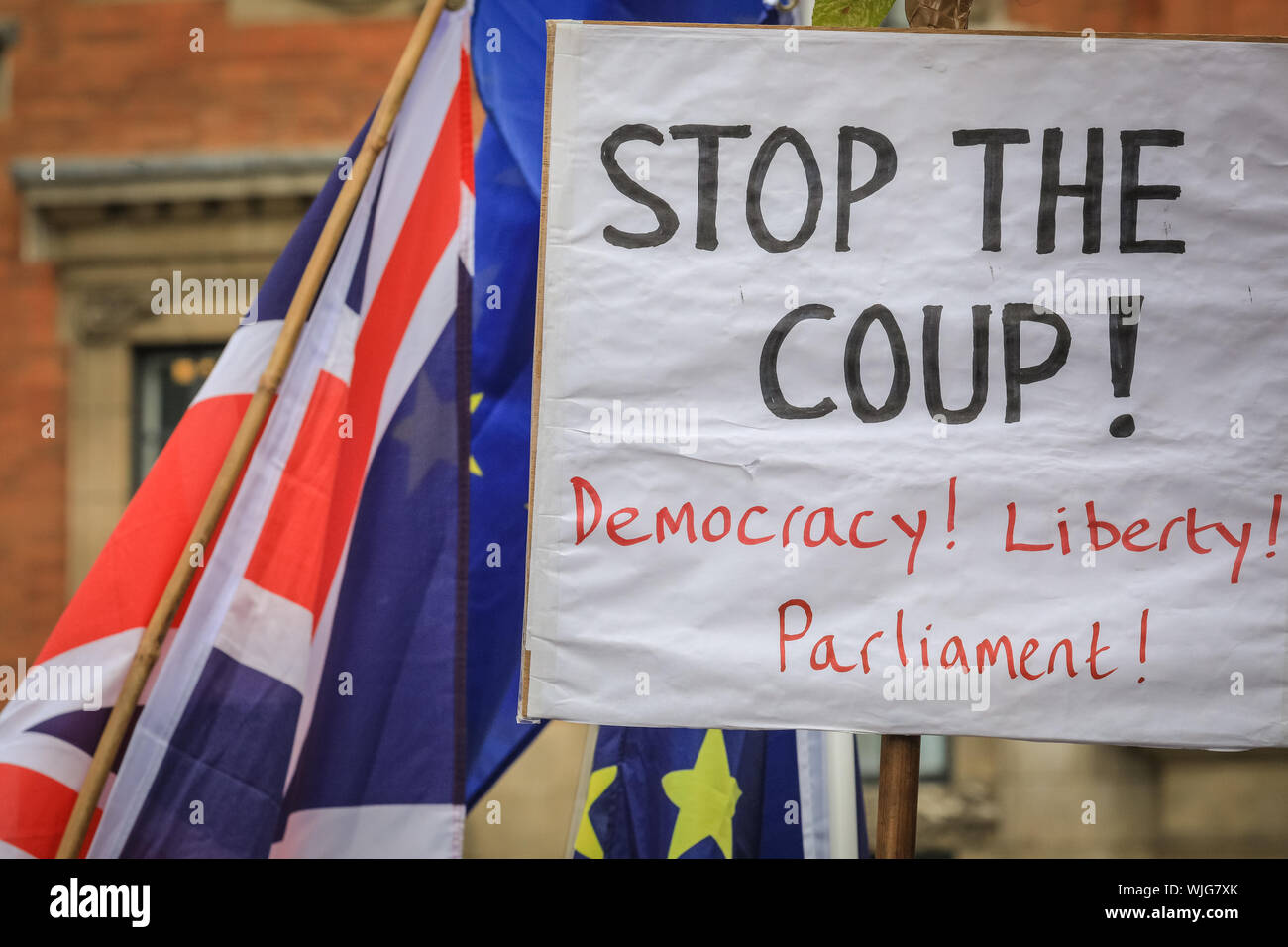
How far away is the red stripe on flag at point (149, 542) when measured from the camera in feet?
8.14

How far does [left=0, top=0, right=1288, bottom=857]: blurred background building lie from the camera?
587 cm

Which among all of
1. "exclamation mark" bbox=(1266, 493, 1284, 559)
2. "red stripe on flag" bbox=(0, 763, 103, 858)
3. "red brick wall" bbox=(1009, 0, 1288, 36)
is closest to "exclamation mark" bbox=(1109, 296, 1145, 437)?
"exclamation mark" bbox=(1266, 493, 1284, 559)

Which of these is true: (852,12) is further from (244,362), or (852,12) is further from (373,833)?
(373,833)

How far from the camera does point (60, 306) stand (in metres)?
6.03

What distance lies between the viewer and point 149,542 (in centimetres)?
252

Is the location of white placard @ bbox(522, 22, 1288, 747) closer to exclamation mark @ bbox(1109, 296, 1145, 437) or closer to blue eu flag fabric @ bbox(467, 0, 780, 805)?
exclamation mark @ bbox(1109, 296, 1145, 437)

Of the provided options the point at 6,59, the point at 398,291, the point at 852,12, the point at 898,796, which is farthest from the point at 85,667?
the point at 6,59

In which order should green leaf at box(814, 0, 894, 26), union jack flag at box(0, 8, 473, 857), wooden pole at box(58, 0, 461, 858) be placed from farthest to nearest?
1. union jack flag at box(0, 8, 473, 857)
2. wooden pole at box(58, 0, 461, 858)
3. green leaf at box(814, 0, 894, 26)

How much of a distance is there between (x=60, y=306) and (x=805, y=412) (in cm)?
538

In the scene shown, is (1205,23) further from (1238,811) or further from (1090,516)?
(1090,516)

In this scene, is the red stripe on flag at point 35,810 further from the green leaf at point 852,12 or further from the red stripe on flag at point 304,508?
the green leaf at point 852,12

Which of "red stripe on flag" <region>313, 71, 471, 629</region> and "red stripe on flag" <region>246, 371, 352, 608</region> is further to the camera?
"red stripe on flag" <region>313, 71, 471, 629</region>

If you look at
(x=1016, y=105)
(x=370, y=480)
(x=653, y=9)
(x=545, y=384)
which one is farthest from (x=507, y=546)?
(x=1016, y=105)

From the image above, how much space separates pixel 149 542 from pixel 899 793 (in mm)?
1705
